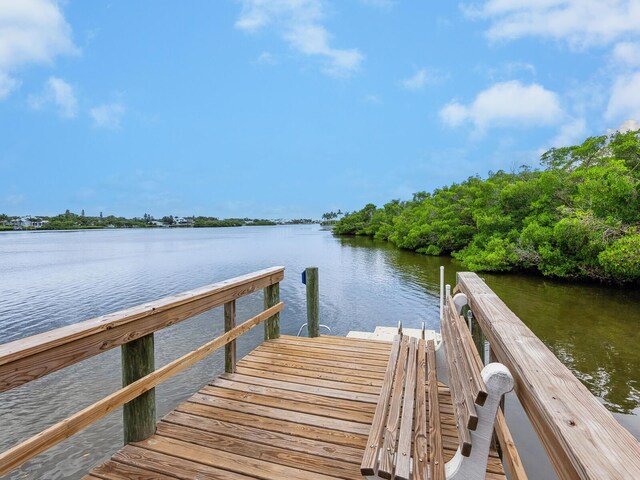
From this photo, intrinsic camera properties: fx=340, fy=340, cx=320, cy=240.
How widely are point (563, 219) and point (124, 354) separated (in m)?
18.7

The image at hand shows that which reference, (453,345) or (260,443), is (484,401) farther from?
(260,443)

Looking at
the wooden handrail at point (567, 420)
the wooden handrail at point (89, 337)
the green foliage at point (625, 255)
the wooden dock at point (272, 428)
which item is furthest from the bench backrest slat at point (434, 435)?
the green foliage at point (625, 255)

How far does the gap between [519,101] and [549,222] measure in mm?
21124

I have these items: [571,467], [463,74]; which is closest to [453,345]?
[571,467]

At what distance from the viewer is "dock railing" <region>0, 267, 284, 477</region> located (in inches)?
60.2

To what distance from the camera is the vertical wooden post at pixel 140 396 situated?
2.34 m

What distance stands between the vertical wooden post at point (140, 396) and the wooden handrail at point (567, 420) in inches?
88.3

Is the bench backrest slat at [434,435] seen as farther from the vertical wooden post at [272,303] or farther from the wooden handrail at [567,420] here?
the vertical wooden post at [272,303]

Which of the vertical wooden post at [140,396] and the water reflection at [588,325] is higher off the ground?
the vertical wooden post at [140,396]

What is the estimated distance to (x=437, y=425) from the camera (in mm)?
1931

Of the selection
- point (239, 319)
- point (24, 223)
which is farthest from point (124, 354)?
point (24, 223)

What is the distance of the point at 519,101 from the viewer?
34.1 m

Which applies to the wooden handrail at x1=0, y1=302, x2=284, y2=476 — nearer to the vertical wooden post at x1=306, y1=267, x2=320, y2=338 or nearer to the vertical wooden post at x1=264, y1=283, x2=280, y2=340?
the vertical wooden post at x1=264, y1=283, x2=280, y2=340

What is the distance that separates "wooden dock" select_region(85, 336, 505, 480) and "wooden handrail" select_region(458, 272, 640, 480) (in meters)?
1.23
